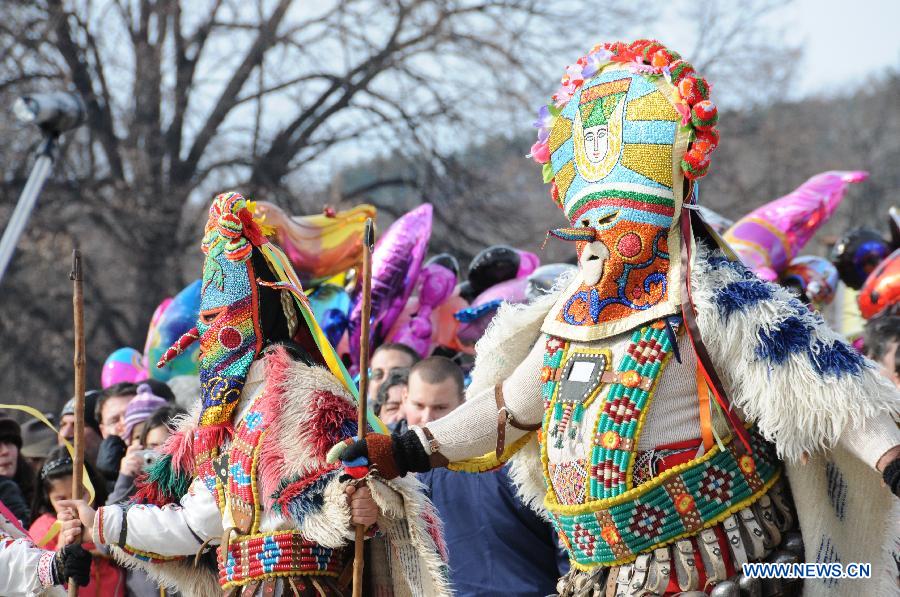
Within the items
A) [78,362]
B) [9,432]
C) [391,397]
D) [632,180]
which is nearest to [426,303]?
[391,397]

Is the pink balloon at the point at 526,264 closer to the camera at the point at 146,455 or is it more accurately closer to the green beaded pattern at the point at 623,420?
the camera at the point at 146,455

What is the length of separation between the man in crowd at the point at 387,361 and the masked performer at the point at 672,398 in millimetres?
2550

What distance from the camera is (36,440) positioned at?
6.41 meters

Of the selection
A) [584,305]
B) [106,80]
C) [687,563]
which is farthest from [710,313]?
[106,80]

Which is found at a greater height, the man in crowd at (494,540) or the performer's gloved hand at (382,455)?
the performer's gloved hand at (382,455)

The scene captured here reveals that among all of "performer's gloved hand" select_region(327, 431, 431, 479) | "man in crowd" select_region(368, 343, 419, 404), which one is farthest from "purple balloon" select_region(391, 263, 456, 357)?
Result: "performer's gloved hand" select_region(327, 431, 431, 479)

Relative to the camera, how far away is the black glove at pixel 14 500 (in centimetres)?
525

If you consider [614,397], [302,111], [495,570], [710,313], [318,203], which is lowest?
[495,570]

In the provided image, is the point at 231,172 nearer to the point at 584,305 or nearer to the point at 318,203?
the point at 318,203

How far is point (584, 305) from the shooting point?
3.32 m

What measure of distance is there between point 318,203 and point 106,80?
268 centimetres

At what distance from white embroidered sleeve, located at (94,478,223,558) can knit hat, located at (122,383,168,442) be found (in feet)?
5.22

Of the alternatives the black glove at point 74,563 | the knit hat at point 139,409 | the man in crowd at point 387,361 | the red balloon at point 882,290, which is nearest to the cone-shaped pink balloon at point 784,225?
the red balloon at point 882,290

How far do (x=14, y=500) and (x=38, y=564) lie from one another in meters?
1.30
